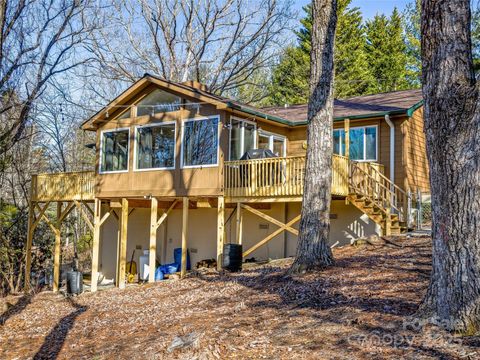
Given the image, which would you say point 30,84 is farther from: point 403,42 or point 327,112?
point 403,42

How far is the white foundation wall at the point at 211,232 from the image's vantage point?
48.2 ft

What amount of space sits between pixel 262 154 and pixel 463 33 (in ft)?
30.2

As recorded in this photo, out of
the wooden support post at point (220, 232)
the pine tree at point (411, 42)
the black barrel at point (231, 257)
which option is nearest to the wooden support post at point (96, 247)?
the wooden support post at point (220, 232)

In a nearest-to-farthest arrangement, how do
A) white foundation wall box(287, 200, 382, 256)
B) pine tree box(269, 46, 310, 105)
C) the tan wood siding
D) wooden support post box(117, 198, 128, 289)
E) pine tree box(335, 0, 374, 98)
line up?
1. white foundation wall box(287, 200, 382, 256)
2. the tan wood siding
3. wooden support post box(117, 198, 128, 289)
4. pine tree box(335, 0, 374, 98)
5. pine tree box(269, 46, 310, 105)

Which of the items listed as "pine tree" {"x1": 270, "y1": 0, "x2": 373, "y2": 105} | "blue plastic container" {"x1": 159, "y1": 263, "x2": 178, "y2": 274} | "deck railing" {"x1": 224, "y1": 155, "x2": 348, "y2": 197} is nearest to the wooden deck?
"deck railing" {"x1": 224, "y1": 155, "x2": 348, "y2": 197}

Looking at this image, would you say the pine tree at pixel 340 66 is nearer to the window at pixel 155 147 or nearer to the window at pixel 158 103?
the window at pixel 158 103

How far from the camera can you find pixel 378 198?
13.8 meters

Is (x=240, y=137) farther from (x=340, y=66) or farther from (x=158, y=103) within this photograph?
(x=340, y=66)

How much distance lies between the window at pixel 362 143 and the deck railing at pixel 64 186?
893cm

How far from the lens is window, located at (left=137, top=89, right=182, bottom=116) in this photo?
1516cm

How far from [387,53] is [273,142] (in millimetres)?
19534

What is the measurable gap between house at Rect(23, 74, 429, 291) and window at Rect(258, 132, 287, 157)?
39 mm

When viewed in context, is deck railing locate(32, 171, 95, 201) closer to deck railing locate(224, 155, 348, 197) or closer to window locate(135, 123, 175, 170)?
window locate(135, 123, 175, 170)

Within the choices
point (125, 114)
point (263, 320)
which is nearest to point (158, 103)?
point (125, 114)
